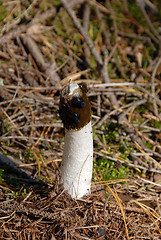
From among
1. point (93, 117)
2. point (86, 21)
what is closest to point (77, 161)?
point (93, 117)

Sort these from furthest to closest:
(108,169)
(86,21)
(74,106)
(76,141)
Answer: (86,21), (108,169), (76,141), (74,106)

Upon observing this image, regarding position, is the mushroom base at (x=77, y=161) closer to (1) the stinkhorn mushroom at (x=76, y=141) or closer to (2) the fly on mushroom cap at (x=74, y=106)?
(1) the stinkhorn mushroom at (x=76, y=141)

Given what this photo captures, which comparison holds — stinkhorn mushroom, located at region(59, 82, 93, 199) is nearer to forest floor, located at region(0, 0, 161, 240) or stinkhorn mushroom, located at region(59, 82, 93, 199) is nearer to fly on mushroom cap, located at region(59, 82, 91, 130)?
fly on mushroom cap, located at region(59, 82, 91, 130)

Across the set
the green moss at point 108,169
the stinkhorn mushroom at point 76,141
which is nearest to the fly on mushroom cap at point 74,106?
the stinkhorn mushroom at point 76,141

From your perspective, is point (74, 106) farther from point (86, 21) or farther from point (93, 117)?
point (86, 21)

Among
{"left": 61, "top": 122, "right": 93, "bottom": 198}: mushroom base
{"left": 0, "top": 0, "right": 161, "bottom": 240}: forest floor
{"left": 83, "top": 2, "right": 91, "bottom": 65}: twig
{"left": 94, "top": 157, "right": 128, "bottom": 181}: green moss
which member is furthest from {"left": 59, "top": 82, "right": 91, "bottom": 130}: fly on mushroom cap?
{"left": 83, "top": 2, "right": 91, "bottom": 65}: twig

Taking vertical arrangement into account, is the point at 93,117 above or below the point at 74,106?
below

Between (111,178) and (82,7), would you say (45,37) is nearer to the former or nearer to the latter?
(82,7)

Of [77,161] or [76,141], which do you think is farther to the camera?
[77,161]
